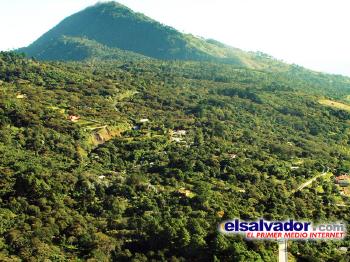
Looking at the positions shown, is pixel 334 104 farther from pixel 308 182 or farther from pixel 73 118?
pixel 73 118

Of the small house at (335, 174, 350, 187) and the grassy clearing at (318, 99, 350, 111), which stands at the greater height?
the grassy clearing at (318, 99, 350, 111)

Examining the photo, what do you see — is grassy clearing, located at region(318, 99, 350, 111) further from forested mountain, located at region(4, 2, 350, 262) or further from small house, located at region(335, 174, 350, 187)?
small house, located at region(335, 174, 350, 187)

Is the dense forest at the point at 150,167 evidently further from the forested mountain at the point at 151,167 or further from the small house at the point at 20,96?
the small house at the point at 20,96

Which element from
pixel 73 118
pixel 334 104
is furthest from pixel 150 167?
pixel 334 104

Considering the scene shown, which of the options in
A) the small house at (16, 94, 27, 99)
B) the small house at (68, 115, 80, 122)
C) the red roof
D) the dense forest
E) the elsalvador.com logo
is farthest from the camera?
the small house at (16, 94, 27, 99)

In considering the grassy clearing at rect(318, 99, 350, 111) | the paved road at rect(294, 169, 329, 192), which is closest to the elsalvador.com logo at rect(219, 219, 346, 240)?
the paved road at rect(294, 169, 329, 192)

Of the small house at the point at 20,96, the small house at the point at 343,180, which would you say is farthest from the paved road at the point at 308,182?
the small house at the point at 20,96

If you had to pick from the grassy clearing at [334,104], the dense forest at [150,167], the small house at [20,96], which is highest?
the grassy clearing at [334,104]

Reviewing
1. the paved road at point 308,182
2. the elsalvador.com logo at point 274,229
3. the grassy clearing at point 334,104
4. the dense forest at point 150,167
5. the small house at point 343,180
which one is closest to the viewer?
the dense forest at point 150,167
